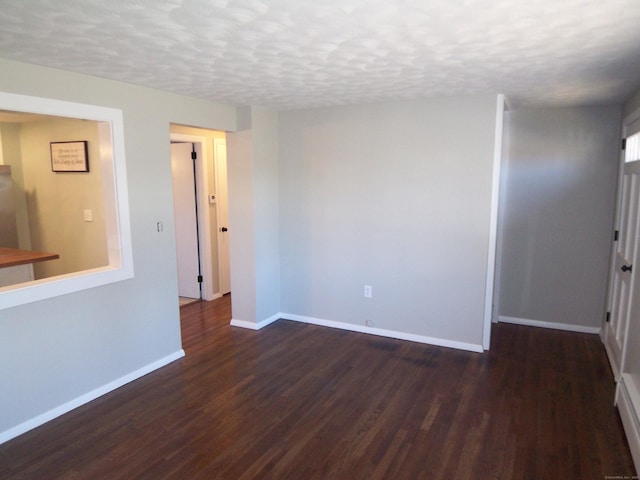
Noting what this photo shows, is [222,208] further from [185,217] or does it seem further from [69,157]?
[69,157]

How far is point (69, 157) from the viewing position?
160 inches

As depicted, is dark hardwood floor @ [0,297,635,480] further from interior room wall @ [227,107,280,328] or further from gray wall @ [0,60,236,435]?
interior room wall @ [227,107,280,328]

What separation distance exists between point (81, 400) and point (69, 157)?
2.39 m

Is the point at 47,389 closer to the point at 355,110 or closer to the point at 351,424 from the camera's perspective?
the point at 351,424

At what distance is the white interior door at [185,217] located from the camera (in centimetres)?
531

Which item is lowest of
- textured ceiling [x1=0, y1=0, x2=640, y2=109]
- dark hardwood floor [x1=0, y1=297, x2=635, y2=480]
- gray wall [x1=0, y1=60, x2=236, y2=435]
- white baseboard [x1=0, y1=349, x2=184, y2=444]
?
dark hardwood floor [x1=0, y1=297, x2=635, y2=480]

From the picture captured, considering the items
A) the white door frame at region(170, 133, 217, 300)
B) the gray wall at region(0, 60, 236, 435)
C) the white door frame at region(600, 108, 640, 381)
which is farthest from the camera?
the white door frame at region(170, 133, 217, 300)

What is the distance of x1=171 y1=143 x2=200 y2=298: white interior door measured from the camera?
5309 millimetres

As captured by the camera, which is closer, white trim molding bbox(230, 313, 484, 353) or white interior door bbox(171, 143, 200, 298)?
white trim molding bbox(230, 313, 484, 353)

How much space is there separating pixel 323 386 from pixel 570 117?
351 centimetres

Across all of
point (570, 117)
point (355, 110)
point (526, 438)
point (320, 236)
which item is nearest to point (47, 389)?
point (320, 236)

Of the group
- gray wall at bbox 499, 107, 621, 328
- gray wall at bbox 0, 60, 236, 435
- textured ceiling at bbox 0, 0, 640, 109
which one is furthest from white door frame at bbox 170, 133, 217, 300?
gray wall at bbox 499, 107, 621, 328

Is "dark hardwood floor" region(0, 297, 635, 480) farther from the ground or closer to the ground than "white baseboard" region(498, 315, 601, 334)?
closer to the ground

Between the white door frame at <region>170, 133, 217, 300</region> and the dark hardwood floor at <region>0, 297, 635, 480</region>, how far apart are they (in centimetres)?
165
